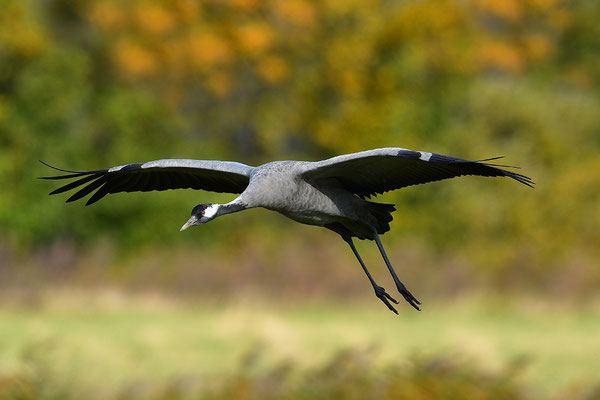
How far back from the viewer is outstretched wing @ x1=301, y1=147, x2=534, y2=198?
24.5ft

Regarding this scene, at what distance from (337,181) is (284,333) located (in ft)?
55.2

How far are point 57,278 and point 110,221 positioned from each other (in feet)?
9.64

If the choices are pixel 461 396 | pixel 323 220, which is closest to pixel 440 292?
pixel 461 396

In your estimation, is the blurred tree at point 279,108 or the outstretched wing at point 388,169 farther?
the blurred tree at point 279,108

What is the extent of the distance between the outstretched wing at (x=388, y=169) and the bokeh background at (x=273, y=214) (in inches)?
470

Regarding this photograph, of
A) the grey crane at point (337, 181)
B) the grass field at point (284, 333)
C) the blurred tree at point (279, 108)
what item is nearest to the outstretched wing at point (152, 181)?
the grey crane at point (337, 181)

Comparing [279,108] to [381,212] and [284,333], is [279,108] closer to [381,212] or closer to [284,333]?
[284,333]

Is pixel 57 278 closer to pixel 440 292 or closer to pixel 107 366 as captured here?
pixel 107 366

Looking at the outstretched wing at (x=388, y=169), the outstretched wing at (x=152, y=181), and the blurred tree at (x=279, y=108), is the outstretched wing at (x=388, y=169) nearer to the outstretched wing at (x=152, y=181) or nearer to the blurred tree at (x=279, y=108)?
the outstretched wing at (x=152, y=181)

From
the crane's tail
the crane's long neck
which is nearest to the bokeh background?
the crane's tail

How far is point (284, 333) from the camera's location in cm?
2495

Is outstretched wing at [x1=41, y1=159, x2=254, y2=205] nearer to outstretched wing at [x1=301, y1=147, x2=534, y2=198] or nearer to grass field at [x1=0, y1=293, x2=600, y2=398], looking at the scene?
outstretched wing at [x1=301, y1=147, x2=534, y2=198]

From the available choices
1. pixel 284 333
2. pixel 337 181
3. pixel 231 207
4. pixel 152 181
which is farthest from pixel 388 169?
pixel 284 333

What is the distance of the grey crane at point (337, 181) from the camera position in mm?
7590
